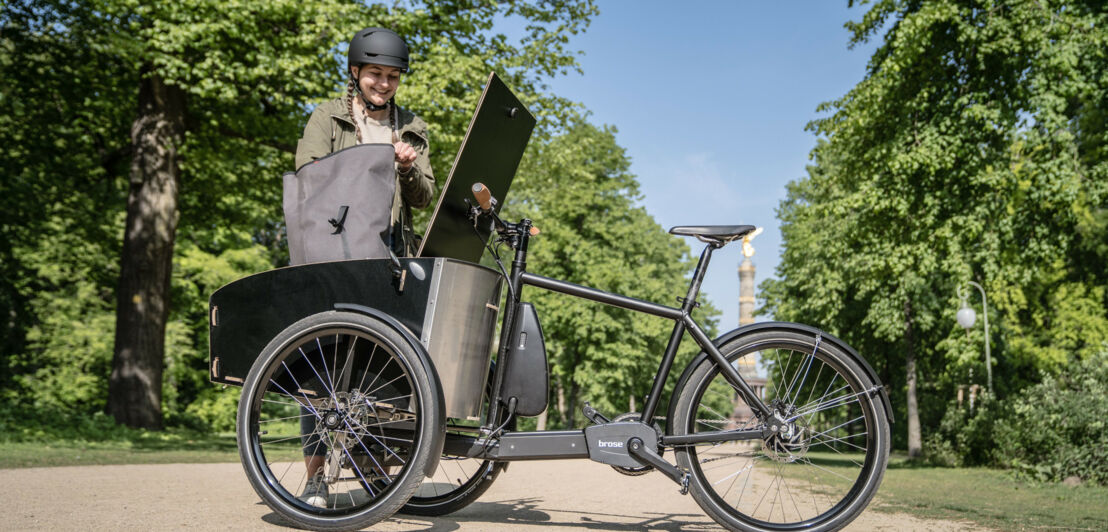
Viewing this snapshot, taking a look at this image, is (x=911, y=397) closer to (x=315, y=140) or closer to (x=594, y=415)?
(x=594, y=415)

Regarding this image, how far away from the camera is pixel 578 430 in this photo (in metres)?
3.58

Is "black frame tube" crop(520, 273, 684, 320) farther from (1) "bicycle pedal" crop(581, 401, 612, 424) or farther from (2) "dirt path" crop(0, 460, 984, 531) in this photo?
(2) "dirt path" crop(0, 460, 984, 531)

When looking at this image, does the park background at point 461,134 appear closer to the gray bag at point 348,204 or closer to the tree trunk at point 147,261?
the tree trunk at point 147,261

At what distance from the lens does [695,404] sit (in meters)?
3.47

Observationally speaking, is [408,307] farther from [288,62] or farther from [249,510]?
[288,62]

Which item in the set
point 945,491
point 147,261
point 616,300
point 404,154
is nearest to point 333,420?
point 404,154

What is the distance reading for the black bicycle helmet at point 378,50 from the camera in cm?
377

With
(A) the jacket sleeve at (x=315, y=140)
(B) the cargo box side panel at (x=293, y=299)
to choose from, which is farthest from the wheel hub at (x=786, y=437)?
(A) the jacket sleeve at (x=315, y=140)

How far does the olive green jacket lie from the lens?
149 inches

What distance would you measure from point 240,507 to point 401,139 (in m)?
1.95

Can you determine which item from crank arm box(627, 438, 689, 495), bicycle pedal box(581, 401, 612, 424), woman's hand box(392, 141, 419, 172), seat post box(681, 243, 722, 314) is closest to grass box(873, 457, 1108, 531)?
crank arm box(627, 438, 689, 495)

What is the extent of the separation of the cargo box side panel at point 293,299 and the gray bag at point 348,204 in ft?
0.35

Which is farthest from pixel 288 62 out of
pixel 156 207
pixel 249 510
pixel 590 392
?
pixel 590 392

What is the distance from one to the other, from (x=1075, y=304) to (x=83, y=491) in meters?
30.2
